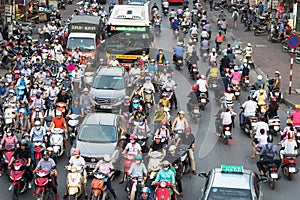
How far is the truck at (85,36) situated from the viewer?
34031 millimetres

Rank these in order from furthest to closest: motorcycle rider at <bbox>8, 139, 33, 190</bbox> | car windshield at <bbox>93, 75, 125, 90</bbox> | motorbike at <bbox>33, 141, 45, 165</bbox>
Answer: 1. car windshield at <bbox>93, 75, 125, 90</bbox>
2. motorbike at <bbox>33, 141, 45, 165</bbox>
3. motorcycle rider at <bbox>8, 139, 33, 190</bbox>

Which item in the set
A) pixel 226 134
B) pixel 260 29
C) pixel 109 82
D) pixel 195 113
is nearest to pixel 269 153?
pixel 226 134

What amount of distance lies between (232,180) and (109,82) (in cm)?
1121

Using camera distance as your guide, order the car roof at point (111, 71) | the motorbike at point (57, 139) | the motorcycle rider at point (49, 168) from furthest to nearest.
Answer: the car roof at point (111, 71), the motorbike at point (57, 139), the motorcycle rider at point (49, 168)

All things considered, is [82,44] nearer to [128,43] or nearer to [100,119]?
[128,43]

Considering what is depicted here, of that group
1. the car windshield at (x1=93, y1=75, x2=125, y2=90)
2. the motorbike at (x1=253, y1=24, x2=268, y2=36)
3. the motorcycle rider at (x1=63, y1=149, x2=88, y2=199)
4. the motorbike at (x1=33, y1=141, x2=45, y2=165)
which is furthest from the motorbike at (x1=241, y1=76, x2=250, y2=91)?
the motorbike at (x1=253, y1=24, x2=268, y2=36)

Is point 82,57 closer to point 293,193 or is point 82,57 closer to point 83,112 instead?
point 83,112

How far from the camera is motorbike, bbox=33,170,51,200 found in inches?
703

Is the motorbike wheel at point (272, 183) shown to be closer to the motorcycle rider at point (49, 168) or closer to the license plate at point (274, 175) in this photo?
the license plate at point (274, 175)

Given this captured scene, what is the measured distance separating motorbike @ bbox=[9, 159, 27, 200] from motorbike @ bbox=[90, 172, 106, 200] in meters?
2.09

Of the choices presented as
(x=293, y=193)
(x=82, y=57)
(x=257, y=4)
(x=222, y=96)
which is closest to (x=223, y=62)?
(x=222, y=96)

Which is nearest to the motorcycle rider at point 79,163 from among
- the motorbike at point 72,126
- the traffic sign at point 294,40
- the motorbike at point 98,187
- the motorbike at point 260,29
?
the motorbike at point 98,187

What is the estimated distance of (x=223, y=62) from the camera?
3067 cm

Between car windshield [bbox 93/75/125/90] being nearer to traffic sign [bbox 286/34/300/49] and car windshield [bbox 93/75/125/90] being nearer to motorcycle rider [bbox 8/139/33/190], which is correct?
traffic sign [bbox 286/34/300/49]
